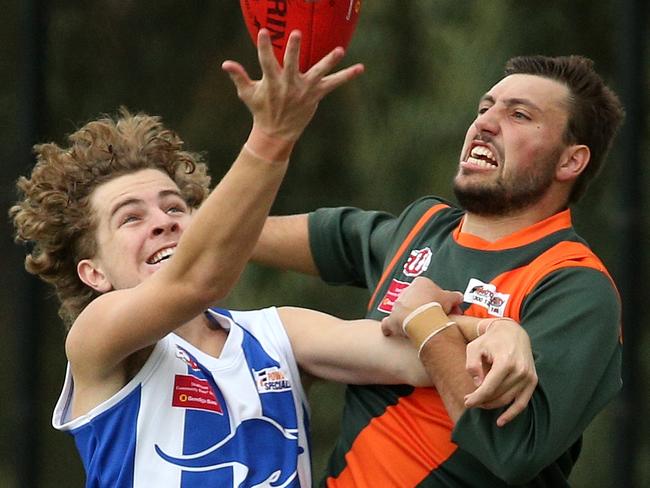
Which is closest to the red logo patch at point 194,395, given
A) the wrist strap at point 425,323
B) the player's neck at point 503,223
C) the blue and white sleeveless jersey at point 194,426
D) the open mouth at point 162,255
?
the blue and white sleeveless jersey at point 194,426

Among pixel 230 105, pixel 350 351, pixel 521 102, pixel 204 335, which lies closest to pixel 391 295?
pixel 350 351

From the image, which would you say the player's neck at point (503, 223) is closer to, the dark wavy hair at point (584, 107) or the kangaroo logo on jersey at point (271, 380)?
the dark wavy hair at point (584, 107)

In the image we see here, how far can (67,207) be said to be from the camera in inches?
138

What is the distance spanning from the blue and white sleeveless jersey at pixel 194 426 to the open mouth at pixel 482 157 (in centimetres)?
68

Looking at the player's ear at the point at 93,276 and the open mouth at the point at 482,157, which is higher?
the open mouth at the point at 482,157

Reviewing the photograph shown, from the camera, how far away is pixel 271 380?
11.4 ft

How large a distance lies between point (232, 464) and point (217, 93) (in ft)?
7.13

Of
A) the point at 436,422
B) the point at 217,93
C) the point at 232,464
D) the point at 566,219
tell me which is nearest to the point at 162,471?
the point at 232,464

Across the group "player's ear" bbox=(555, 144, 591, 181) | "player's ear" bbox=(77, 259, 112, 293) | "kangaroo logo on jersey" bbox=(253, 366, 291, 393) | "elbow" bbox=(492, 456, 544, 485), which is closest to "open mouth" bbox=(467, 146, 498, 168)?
"player's ear" bbox=(555, 144, 591, 181)

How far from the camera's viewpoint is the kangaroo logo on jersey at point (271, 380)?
3465mm

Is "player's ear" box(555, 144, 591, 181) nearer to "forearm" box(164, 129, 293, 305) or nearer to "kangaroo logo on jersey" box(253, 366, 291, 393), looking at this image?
"kangaroo logo on jersey" box(253, 366, 291, 393)

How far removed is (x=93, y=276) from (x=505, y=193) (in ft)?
3.19

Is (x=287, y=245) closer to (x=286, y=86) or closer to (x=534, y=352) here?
(x=534, y=352)

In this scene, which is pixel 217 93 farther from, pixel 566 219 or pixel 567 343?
pixel 567 343
